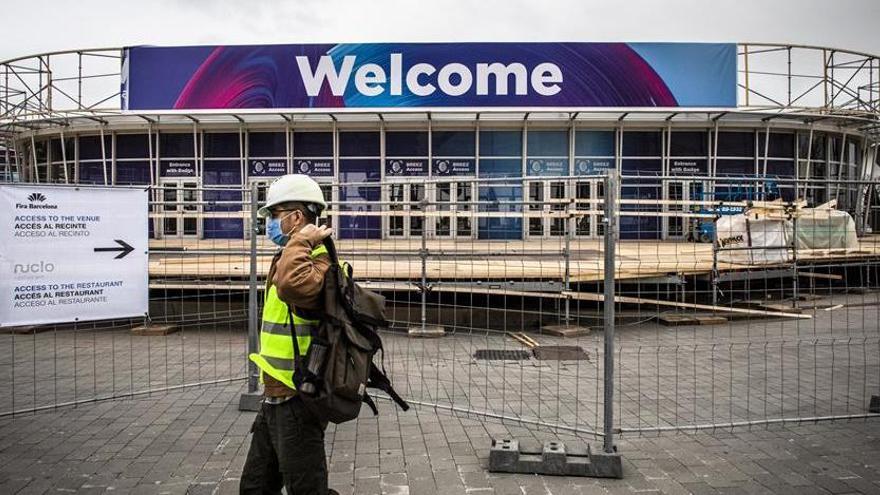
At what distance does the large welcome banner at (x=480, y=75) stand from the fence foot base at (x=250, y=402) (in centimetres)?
1514

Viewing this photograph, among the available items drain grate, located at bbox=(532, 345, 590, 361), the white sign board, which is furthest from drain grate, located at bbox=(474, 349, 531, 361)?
the white sign board

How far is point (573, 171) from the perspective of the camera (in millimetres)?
21766

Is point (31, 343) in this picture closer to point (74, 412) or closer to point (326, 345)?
point (74, 412)

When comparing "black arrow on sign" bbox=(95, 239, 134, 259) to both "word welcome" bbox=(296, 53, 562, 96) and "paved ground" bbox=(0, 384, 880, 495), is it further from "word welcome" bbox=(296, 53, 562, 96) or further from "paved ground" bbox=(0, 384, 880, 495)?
"word welcome" bbox=(296, 53, 562, 96)

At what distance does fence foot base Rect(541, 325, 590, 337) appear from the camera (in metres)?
10.4

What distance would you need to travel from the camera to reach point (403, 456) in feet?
16.7

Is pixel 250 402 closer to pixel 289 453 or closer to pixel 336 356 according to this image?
pixel 289 453

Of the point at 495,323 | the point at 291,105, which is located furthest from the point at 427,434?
the point at 291,105

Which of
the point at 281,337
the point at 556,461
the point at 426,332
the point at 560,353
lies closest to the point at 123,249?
the point at 281,337

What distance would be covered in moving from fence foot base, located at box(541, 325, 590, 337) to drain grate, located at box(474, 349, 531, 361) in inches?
56.4

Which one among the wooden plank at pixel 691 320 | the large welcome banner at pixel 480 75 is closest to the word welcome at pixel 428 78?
the large welcome banner at pixel 480 75

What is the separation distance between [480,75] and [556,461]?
667 inches

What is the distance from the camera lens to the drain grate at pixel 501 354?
874 centimetres

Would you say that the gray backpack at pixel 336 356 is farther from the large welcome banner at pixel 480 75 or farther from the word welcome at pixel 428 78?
the word welcome at pixel 428 78
